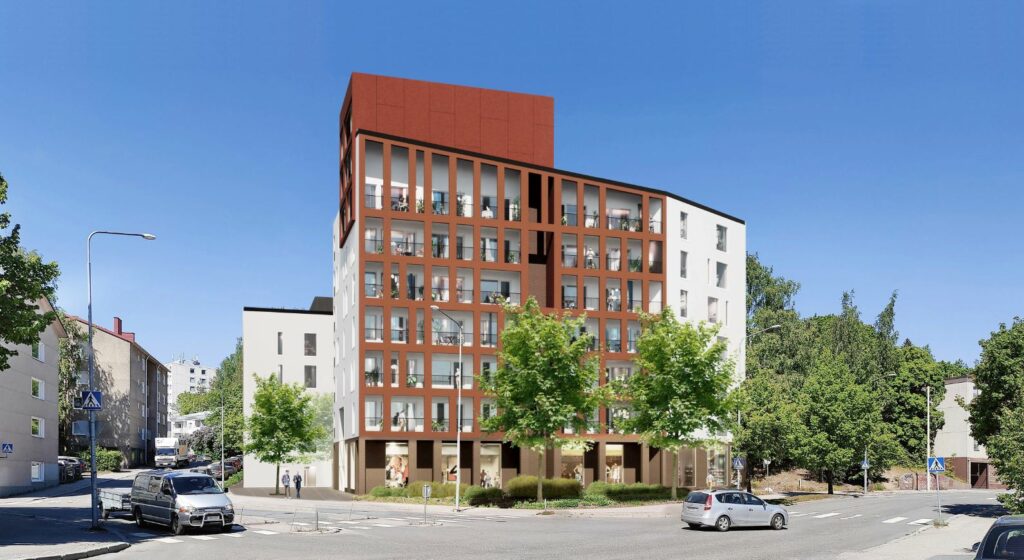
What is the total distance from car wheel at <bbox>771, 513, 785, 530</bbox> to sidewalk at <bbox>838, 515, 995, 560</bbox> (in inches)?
181

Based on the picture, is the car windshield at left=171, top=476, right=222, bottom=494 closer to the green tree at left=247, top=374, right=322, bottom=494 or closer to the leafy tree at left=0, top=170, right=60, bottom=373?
the leafy tree at left=0, top=170, right=60, bottom=373

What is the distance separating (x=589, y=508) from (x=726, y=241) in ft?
139

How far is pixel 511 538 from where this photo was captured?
103ft

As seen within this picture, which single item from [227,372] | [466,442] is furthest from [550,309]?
[227,372]

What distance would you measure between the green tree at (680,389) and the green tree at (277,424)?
92.8ft

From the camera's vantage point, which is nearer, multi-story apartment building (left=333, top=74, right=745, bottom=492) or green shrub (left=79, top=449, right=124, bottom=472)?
multi-story apartment building (left=333, top=74, right=745, bottom=492)

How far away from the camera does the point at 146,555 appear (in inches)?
1008

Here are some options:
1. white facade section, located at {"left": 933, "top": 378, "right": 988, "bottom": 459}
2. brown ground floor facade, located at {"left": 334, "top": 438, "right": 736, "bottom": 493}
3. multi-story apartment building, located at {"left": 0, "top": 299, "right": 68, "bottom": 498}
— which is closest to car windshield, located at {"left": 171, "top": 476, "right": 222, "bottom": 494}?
brown ground floor facade, located at {"left": 334, "top": 438, "right": 736, "bottom": 493}

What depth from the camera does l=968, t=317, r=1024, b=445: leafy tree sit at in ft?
165

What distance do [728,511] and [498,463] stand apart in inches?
1469

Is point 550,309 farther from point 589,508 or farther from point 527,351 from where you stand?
point 589,508

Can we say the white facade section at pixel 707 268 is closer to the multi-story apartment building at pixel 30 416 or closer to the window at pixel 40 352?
the multi-story apartment building at pixel 30 416

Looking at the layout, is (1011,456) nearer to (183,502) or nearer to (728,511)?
(728,511)

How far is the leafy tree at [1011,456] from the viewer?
39.3m
